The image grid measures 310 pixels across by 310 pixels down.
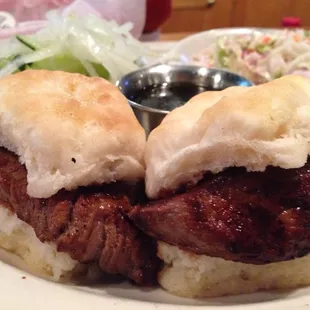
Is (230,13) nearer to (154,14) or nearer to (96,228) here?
(154,14)

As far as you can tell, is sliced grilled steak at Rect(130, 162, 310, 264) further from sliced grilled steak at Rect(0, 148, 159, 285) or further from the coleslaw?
the coleslaw

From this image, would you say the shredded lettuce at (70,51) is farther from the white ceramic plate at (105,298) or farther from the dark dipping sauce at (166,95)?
the white ceramic plate at (105,298)

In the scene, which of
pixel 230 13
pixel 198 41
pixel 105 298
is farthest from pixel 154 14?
pixel 105 298

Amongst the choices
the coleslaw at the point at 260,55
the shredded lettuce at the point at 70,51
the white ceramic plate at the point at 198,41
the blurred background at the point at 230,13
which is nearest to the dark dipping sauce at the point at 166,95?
the shredded lettuce at the point at 70,51

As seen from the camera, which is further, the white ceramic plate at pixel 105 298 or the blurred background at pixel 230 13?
the blurred background at pixel 230 13

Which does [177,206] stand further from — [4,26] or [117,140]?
[4,26]

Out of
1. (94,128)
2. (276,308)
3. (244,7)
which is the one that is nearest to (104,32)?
(94,128)
